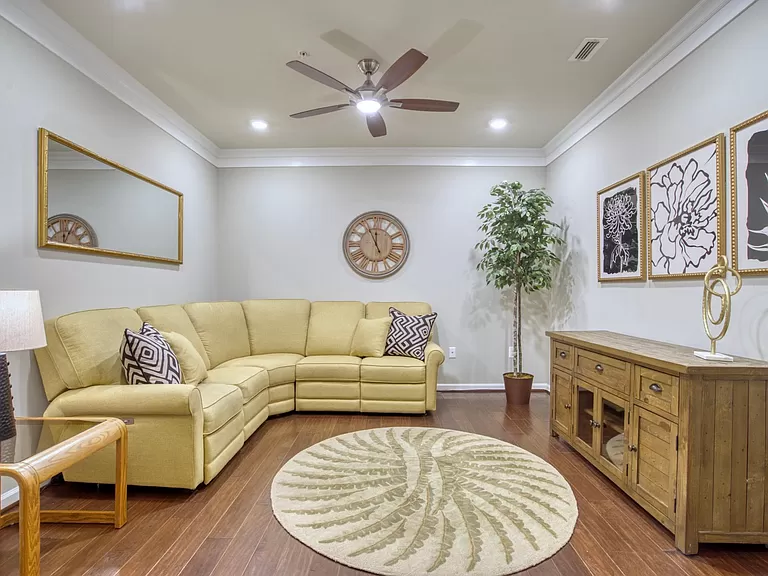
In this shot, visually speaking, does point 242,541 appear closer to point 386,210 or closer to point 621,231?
point 621,231

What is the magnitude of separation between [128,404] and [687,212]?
3.38m

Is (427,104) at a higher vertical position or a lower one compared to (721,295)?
higher

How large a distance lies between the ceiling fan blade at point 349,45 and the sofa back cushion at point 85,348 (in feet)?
7.36

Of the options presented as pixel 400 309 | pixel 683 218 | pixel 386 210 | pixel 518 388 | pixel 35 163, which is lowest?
pixel 518 388

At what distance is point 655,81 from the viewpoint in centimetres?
282

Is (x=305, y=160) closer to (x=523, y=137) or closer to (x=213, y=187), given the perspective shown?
(x=213, y=187)

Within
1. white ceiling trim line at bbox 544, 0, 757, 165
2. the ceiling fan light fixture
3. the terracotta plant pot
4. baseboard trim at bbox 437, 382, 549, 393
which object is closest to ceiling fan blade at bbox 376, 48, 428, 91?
the ceiling fan light fixture

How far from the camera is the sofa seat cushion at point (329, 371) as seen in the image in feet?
12.6

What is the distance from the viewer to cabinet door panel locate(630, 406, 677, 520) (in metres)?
1.93

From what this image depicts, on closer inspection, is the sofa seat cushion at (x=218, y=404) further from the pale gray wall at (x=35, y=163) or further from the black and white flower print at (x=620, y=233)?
the black and white flower print at (x=620, y=233)

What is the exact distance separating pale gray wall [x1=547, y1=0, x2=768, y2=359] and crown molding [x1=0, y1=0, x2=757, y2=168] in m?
0.08

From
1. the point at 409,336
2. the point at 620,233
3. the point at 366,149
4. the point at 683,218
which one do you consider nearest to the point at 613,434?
the point at 683,218

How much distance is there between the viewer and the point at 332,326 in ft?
14.6

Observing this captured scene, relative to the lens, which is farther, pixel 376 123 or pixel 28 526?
pixel 376 123
